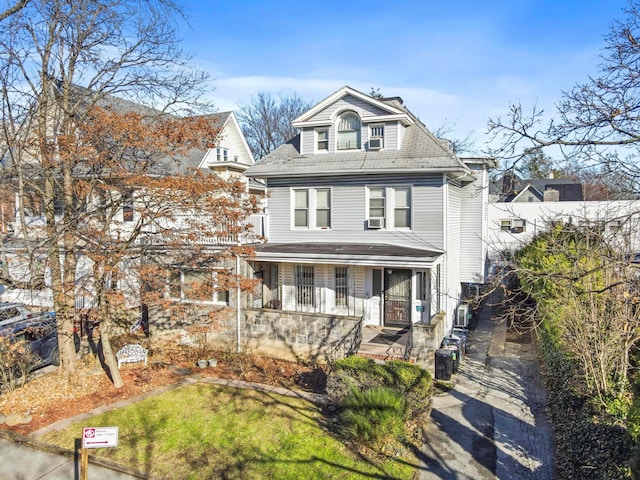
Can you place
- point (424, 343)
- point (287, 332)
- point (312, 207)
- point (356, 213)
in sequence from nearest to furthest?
point (424, 343)
point (287, 332)
point (356, 213)
point (312, 207)

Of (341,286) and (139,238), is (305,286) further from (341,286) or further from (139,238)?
(139,238)

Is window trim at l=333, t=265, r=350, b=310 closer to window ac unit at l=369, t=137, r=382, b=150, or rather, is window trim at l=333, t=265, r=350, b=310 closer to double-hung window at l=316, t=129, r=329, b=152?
window ac unit at l=369, t=137, r=382, b=150

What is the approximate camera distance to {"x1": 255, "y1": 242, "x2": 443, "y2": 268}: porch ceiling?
13.9 m

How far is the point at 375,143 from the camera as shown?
1662 centimetres

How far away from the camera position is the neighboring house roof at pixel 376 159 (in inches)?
604

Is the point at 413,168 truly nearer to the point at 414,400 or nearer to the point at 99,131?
the point at 414,400

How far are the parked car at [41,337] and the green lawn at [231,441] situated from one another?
4379 millimetres

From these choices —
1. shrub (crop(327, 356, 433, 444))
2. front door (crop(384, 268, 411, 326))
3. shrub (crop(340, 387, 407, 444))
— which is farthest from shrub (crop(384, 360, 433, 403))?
front door (crop(384, 268, 411, 326))

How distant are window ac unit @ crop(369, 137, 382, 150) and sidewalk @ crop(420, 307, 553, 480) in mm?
8015

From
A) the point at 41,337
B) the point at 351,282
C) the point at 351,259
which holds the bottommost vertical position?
the point at 41,337

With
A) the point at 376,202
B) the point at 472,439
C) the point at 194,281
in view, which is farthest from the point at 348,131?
the point at 472,439

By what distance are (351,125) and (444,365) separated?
9.20 m

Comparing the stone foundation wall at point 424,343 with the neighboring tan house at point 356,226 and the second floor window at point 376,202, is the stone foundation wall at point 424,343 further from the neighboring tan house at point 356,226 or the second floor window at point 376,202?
the second floor window at point 376,202

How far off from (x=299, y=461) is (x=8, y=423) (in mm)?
6737
